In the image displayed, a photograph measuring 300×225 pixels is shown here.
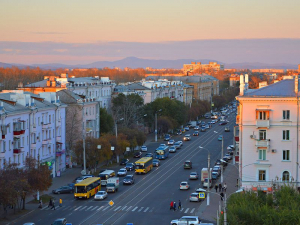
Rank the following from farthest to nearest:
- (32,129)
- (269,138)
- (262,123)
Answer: (32,129) < (269,138) < (262,123)

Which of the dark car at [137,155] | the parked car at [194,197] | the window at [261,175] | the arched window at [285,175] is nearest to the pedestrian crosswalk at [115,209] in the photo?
the parked car at [194,197]

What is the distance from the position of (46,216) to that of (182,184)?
16446 mm

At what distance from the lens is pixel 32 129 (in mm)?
62281

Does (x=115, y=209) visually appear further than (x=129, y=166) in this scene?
No

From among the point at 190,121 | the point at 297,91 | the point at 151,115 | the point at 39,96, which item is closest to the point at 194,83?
the point at 190,121

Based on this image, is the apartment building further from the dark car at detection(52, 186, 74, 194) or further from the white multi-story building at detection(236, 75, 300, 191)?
the white multi-story building at detection(236, 75, 300, 191)

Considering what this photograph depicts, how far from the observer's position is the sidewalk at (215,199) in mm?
45950

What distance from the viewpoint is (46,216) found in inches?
1831

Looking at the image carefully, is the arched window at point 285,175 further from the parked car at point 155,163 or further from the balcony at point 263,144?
the parked car at point 155,163

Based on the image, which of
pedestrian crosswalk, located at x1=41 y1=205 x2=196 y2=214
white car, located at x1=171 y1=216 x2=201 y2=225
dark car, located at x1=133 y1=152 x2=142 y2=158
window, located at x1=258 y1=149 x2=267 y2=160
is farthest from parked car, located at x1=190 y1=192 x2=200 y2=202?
dark car, located at x1=133 y1=152 x2=142 y2=158

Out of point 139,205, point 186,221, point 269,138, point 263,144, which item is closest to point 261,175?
point 263,144

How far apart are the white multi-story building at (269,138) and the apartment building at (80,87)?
36.8 meters

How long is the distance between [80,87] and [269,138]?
152ft

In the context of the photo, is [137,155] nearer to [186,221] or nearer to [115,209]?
[115,209]
